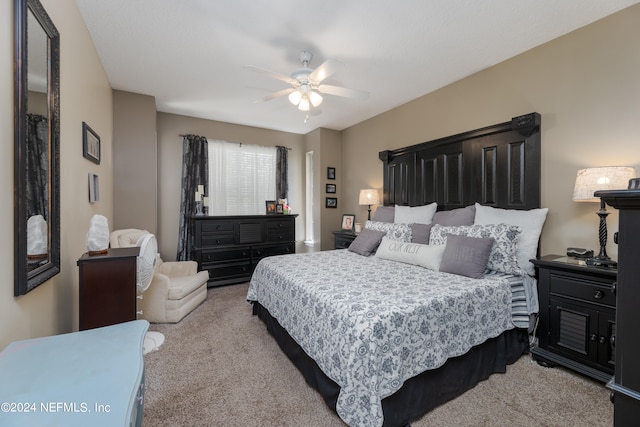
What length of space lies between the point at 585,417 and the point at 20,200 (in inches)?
126

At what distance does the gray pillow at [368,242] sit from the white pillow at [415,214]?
1.46 ft

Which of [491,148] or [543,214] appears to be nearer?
[543,214]

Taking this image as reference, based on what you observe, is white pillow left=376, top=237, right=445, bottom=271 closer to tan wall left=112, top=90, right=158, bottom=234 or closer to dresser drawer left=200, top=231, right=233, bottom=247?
dresser drawer left=200, top=231, right=233, bottom=247

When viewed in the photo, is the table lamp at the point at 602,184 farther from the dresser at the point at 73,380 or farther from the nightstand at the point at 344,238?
the dresser at the point at 73,380

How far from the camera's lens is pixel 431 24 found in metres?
2.25

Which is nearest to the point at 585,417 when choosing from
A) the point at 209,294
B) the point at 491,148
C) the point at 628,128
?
the point at 628,128

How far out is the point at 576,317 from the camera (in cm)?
203

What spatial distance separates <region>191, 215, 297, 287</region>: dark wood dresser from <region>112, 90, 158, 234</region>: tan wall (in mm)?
741

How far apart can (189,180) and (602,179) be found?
4904mm

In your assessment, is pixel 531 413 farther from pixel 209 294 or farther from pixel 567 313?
pixel 209 294

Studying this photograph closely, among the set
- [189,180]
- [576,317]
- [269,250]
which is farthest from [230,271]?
[576,317]

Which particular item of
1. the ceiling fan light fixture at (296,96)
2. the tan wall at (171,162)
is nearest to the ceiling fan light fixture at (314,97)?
the ceiling fan light fixture at (296,96)

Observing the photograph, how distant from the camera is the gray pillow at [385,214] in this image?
12.5ft

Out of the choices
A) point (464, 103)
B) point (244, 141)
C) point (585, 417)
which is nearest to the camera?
point (585, 417)
